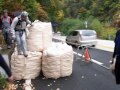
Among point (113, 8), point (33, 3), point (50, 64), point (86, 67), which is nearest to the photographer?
point (50, 64)

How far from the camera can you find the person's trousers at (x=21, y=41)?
12.2 m

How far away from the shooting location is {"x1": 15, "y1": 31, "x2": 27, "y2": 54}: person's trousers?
40.0 feet

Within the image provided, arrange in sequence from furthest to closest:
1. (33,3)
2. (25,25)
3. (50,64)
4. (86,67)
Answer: (33,3), (86,67), (25,25), (50,64)

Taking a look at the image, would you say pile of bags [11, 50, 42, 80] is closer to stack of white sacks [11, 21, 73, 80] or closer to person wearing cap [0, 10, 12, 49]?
stack of white sacks [11, 21, 73, 80]

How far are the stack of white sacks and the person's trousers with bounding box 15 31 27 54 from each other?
19cm

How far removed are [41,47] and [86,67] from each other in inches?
106

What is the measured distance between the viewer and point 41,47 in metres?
12.7

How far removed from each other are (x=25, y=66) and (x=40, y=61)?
1.79 feet

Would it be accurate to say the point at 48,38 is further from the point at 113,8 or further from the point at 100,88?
the point at 113,8

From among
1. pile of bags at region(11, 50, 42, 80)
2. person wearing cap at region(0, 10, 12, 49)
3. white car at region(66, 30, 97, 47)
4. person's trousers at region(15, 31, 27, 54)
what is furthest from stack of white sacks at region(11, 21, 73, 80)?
white car at region(66, 30, 97, 47)

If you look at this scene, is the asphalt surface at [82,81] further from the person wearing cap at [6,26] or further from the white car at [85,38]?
the white car at [85,38]

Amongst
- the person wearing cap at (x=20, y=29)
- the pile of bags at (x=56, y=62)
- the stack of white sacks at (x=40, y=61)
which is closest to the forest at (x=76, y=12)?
the person wearing cap at (x=20, y=29)

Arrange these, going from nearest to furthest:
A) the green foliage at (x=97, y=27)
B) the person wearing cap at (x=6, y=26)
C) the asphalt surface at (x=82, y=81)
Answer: the asphalt surface at (x=82, y=81) < the person wearing cap at (x=6, y=26) < the green foliage at (x=97, y=27)

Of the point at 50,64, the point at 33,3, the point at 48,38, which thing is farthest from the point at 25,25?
the point at 33,3
